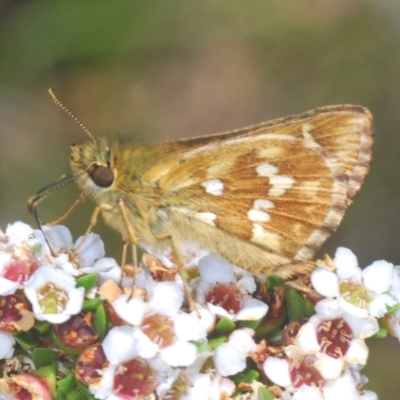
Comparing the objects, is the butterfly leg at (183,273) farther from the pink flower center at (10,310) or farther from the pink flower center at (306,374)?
the pink flower center at (10,310)

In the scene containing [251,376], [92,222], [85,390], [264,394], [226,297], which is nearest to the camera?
[85,390]

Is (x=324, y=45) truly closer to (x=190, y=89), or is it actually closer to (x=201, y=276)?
(x=190, y=89)

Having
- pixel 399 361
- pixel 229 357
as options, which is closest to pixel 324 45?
pixel 399 361

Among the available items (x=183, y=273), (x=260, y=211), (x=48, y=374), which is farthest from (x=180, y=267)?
(x=48, y=374)

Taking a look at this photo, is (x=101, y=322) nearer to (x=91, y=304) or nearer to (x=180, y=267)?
(x=91, y=304)

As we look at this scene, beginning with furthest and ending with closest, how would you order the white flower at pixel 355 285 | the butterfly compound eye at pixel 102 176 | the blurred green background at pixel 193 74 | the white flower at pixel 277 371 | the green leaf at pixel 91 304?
the blurred green background at pixel 193 74 → the butterfly compound eye at pixel 102 176 → the white flower at pixel 355 285 → the white flower at pixel 277 371 → the green leaf at pixel 91 304

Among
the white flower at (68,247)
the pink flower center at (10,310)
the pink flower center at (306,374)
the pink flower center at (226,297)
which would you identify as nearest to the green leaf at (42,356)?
the pink flower center at (10,310)

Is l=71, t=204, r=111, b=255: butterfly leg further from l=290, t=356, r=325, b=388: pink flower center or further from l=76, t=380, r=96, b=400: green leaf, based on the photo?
l=290, t=356, r=325, b=388: pink flower center
